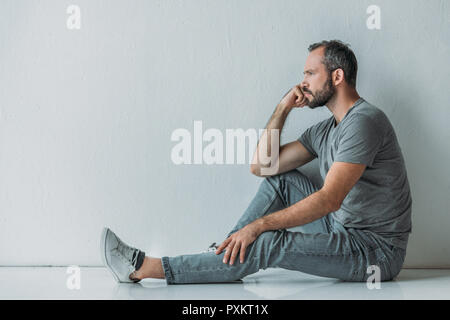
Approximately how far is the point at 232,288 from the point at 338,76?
3.03 feet

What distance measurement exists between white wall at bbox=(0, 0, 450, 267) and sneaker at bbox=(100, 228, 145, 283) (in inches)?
18.9

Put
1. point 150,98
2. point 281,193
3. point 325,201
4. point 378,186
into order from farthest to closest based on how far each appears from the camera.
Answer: point 150,98
point 281,193
point 378,186
point 325,201

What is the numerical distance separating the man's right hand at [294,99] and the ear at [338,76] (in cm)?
18

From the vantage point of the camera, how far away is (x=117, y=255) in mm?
1871

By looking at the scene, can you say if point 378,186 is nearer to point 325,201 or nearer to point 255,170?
point 325,201

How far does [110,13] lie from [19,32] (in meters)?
0.42

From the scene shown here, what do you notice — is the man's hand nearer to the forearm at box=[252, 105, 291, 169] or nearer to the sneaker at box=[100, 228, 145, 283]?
the sneaker at box=[100, 228, 145, 283]

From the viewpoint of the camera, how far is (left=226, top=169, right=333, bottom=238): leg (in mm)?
2184

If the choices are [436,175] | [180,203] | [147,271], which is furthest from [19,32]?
[436,175]

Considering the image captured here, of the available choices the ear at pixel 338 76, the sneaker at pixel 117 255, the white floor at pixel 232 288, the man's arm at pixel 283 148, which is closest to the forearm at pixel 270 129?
the man's arm at pixel 283 148

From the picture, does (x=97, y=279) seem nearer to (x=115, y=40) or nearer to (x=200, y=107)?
(x=200, y=107)

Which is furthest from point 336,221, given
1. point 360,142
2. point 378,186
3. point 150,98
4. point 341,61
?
point 150,98

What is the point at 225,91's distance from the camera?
2.38 metres

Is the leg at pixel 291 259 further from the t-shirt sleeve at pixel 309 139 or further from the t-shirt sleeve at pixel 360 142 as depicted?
the t-shirt sleeve at pixel 309 139
